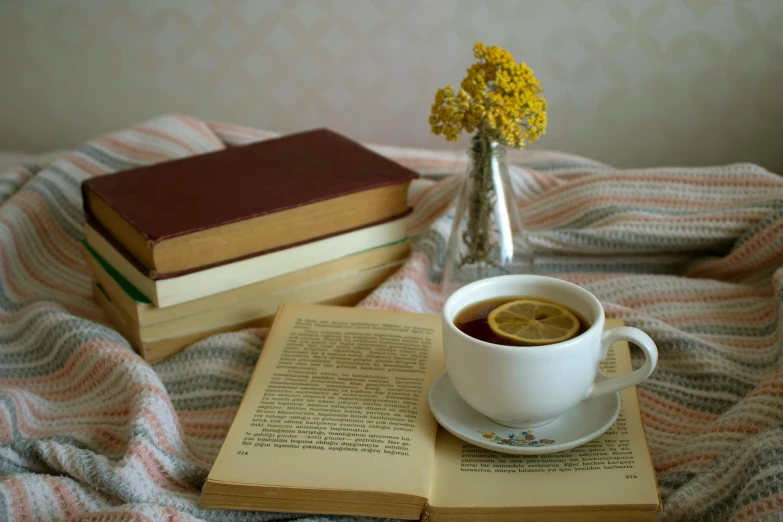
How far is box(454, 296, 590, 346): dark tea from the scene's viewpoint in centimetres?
59

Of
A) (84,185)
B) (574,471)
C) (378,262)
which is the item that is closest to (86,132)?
(84,185)

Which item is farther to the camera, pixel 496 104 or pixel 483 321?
pixel 496 104

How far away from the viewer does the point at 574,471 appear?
0.56 meters

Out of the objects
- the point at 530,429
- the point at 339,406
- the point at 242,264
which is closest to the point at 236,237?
the point at 242,264

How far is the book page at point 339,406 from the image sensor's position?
0.56 m

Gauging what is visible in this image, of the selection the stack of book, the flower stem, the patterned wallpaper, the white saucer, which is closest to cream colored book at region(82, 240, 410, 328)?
the stack of book

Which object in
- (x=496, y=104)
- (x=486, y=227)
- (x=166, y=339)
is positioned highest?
(x=496, y=104)

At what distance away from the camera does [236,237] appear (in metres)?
0.77

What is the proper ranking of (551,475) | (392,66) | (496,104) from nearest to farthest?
1. (551,475)
2. (496,104)
3. (392,66)

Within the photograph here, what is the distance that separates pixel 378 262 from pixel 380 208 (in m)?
0.06

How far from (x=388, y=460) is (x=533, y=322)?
0.47 ft

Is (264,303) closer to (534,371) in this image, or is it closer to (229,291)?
(229,291)

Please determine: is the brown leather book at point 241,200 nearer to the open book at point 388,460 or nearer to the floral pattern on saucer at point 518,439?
the open book at point 388,460

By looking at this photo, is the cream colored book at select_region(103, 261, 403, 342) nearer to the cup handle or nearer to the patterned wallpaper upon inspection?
the cup handle
